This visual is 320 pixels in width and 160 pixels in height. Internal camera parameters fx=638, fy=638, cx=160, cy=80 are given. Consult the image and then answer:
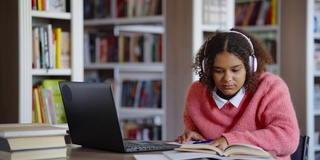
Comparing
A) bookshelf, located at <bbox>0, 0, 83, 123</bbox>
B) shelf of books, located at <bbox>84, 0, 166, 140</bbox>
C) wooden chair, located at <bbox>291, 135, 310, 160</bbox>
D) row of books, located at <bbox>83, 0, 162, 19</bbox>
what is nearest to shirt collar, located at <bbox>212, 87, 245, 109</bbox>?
wooden chair, located at <bbox>291, 135, 310, 160</bbox>

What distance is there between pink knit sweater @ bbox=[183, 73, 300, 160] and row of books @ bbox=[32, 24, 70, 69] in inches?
56.3

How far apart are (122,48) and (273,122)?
3853mm

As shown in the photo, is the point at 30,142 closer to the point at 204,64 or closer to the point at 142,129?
the point at 204,64

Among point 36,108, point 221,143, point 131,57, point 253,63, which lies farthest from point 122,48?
point 221,143

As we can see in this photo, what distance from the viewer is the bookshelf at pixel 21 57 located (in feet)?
12.2

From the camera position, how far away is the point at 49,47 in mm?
3850

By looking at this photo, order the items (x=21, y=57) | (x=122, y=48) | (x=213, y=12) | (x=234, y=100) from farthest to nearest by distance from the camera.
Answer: (x=122, y=48), (x=213, y=12), (x=21, y=57), (x=234, y=100)

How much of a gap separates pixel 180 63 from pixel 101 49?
5.01 feet

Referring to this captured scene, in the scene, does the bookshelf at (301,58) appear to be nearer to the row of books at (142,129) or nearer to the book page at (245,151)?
the row of books at (142,129)

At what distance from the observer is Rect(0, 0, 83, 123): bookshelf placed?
3.73 meters

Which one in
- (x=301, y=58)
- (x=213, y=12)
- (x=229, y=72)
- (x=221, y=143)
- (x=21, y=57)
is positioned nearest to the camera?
(x=221, y=143)

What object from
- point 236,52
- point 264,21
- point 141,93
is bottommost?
point 141,93

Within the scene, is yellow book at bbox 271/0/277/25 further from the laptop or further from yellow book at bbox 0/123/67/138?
yellow book at bbox 0/123/67/138

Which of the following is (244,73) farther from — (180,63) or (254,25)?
(254,25)
